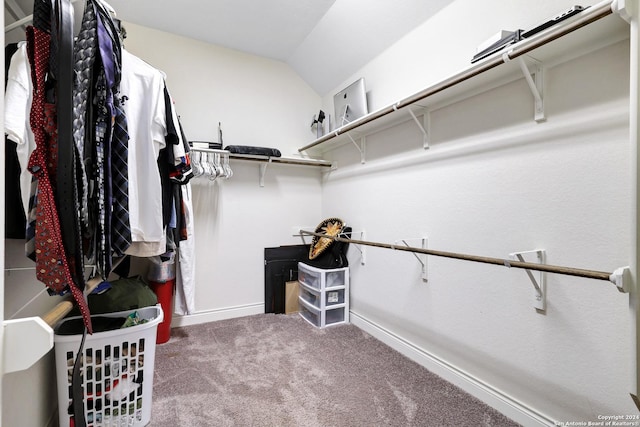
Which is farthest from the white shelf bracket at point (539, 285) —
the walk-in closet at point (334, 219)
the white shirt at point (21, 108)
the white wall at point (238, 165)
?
the white wall at point (238, 165)

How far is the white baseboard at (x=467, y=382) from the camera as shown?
1312 millimetres

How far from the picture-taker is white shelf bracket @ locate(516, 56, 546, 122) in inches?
50.1

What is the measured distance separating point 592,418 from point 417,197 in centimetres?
132

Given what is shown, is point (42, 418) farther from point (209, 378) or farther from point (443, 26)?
point (443, 26)

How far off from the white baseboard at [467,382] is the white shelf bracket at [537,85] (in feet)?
4.56

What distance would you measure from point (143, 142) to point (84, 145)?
0.31 metres

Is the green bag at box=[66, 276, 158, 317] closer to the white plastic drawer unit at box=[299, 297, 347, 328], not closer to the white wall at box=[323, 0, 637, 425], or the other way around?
the white plastic drawer unit at box=[299, 297, 347, 328]

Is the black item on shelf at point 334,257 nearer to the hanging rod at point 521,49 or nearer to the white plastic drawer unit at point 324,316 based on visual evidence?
the white plastic drawer unit at point 324,316

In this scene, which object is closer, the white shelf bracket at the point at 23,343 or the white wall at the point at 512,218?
the white shelf bracket at the point at 23,343

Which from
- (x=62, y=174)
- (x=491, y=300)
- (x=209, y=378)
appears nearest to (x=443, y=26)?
(x=491, y=300)

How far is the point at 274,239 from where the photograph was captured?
9.54 ft

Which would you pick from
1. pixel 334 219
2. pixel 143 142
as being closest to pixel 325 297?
pixel 334 219

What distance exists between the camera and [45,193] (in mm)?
627

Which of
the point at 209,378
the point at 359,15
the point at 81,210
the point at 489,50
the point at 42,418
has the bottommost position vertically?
the point at 209,378
